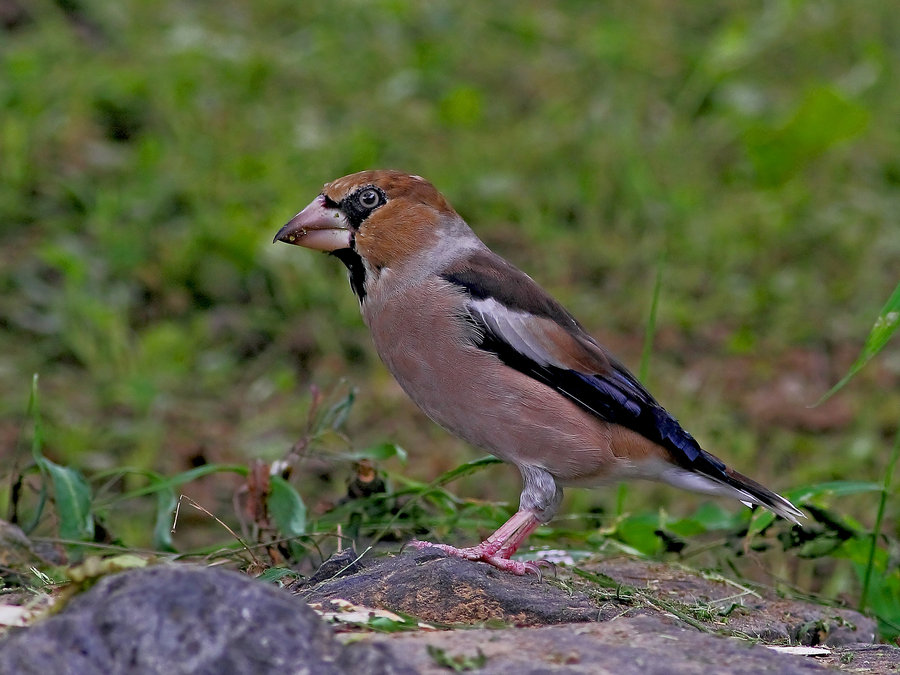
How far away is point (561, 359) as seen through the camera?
375 centimetres

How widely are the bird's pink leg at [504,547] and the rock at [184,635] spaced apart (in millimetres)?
1192

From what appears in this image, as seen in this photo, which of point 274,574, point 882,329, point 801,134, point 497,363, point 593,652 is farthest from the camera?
point 801,134

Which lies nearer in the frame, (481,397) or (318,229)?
(481,397)

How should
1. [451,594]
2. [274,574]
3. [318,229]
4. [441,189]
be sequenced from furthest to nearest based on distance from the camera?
[441,189], [318,229], [274,574], [451,594]

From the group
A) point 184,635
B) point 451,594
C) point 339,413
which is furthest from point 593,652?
point 339,413

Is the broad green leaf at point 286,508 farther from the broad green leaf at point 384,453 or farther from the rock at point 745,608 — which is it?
the rock at point 745,608

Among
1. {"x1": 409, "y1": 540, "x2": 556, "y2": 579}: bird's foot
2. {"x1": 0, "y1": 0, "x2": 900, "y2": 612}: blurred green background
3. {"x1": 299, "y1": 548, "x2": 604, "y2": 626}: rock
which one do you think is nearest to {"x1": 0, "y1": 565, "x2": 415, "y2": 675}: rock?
{"x1": 299, "y1": 548, "x2": 604, "y2": 626}: rock

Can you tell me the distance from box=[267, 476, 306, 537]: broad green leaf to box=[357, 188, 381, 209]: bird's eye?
89cm

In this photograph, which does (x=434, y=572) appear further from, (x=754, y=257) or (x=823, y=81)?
(x=823, y=81)

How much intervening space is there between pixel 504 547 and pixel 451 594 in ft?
2.21

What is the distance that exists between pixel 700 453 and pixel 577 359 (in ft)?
1.50

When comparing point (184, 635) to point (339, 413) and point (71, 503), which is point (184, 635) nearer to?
point (71, 503)

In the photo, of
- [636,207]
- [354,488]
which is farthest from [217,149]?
[354,488]

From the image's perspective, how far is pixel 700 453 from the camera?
373cm
